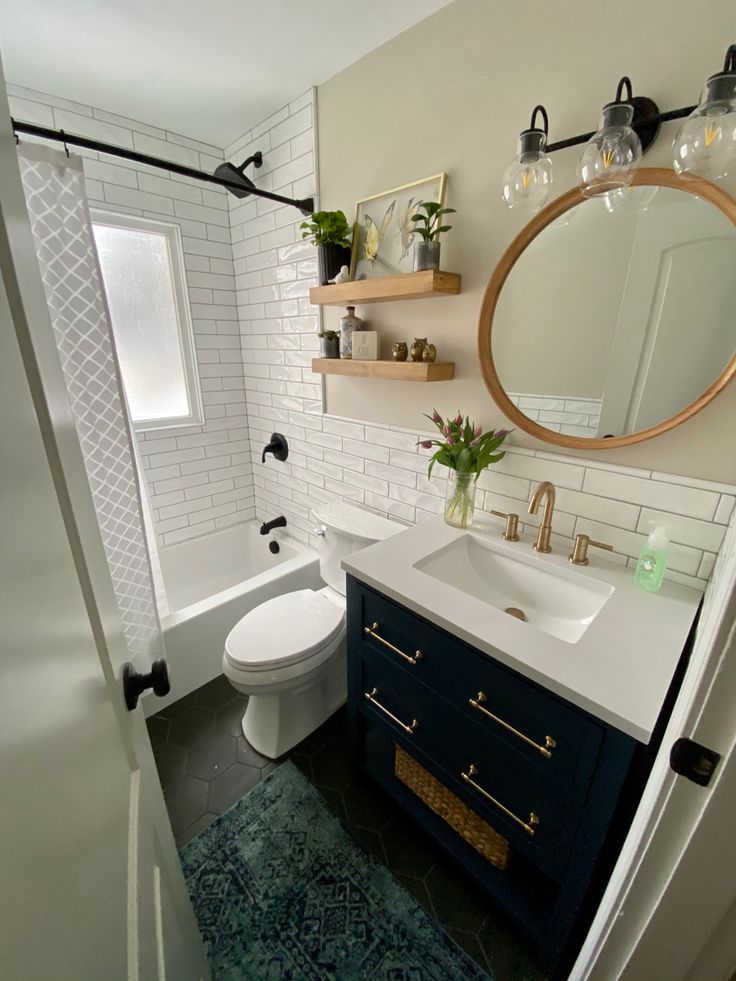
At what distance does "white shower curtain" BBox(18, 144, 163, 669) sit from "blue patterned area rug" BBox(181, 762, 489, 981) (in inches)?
26.9

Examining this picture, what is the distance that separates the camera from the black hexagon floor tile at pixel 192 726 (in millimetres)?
1623

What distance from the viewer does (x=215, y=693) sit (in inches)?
72.6

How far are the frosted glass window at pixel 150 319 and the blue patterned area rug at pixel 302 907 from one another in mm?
1941

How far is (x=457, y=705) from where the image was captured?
99cm

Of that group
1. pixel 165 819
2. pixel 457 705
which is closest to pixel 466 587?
pixel 457 705

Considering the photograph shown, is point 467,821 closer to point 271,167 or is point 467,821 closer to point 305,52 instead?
point 305,52

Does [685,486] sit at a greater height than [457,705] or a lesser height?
greater

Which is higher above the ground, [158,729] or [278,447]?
[278,447]

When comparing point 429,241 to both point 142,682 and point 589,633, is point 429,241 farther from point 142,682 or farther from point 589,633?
point 142,682

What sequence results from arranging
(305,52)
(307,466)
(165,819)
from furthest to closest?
(307,466)
(305,52)
(165,819)

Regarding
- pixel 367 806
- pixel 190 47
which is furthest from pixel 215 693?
pixel 190 47

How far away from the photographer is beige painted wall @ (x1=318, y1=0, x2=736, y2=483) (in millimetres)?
890

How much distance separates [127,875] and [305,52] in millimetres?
2179

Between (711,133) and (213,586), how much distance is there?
2.76 meters
